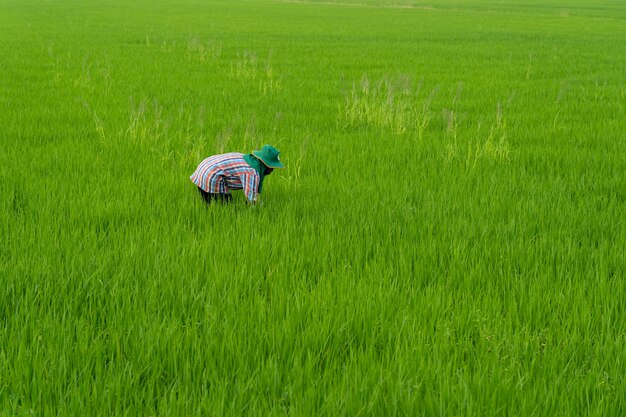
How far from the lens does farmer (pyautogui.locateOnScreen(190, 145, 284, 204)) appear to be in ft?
12.0

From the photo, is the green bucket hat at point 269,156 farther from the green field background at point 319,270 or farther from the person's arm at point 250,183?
the green field background at point 319,270

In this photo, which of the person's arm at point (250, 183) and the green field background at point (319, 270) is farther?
the person's arm at point (250, 183)

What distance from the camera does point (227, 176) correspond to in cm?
372

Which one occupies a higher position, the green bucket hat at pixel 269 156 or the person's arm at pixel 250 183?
the green bucket hat at pixel 269 156

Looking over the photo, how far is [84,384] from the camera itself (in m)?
1.90

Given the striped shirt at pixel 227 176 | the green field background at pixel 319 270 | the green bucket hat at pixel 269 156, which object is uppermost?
the green bucket hat at pixel 269 156

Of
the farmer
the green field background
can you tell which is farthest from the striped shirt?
the green field background

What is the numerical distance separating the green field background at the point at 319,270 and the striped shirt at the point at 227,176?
0.13 meters

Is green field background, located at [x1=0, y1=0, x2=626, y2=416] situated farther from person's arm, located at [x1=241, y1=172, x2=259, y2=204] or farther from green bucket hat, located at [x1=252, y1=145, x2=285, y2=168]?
green bucket hat, located at [x1=252, y1=145, x2=285, y2=168]

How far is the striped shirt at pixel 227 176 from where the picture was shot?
3.67 metres

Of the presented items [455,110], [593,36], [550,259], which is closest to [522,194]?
[550,259]

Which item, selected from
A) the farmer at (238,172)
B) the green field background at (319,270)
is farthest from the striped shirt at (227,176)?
the green field background at (319,270)

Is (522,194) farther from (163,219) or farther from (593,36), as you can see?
(593,36)

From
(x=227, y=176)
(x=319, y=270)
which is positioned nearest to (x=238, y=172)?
(x=227, y=176)
